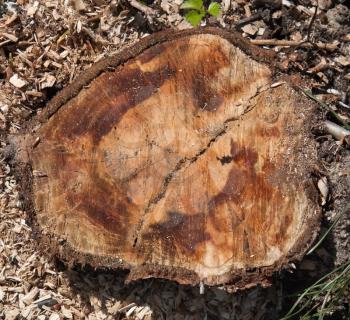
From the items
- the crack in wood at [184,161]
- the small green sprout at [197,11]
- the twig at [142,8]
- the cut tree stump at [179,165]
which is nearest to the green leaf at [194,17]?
the small green sprout at [197,11]

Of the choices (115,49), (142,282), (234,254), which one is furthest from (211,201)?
(115,49)

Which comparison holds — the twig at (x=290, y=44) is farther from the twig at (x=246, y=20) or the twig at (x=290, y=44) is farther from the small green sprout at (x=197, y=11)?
the small green sprout at (x=197, y=11)

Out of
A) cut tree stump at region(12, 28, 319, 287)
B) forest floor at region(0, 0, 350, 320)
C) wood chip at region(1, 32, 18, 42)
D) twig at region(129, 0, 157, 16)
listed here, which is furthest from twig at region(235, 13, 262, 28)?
wood chip at region(1, 32, 18, 42)

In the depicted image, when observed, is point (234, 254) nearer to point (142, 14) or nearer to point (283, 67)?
point (283, 67)

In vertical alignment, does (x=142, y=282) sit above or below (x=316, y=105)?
below

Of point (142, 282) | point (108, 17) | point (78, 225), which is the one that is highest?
point (108, 17)

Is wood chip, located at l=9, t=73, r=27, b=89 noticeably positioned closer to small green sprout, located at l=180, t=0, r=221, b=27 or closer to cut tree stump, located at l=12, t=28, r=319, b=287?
cut tree stump, located at l=12, t=28, r=319, b=287

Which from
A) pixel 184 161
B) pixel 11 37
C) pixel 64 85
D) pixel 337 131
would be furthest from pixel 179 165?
pixel 11 37

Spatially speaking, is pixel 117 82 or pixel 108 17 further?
pixel 108 17

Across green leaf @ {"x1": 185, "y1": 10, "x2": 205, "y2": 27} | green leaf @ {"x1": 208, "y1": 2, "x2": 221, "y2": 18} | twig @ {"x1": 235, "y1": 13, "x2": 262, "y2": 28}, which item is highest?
green leaf @ {"x1": 208, "y1": 2, "x2": 221, "y2": 18}
